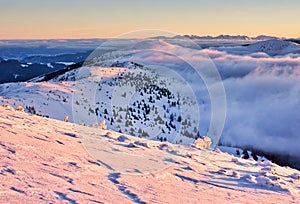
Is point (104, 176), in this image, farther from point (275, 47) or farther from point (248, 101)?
point (275, 47)

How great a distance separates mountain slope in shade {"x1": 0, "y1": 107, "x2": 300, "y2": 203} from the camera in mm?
5781

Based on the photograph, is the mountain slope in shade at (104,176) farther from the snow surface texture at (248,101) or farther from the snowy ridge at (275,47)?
the snowy ridge at (275,47)

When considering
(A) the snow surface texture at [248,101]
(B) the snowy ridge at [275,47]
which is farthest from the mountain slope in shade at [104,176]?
(B) the snowy ridge at [275,47]

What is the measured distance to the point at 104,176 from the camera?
680cm

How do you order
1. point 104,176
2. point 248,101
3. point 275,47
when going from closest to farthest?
point 104,176
point 248,101
point 275,47

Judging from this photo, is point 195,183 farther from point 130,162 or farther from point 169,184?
point 130,162

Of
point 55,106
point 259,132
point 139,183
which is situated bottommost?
point 259,132

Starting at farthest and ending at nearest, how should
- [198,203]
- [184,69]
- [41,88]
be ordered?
[184,69] → [41,88] → [198,203]

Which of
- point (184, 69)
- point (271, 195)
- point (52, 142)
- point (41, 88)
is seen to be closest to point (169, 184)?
→ point (271, 195)

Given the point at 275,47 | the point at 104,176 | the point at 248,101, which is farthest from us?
the point at 275,47

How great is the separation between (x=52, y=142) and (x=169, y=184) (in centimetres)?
275

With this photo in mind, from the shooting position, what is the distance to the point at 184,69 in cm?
10550

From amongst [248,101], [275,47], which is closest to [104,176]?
[248,101]

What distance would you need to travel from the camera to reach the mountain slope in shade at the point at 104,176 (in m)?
5.78
